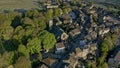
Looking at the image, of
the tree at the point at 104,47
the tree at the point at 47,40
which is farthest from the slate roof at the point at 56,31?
the tree at the point at 104,47

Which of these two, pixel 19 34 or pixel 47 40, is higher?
pixel 19 34

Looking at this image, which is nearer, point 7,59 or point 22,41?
point 7,59

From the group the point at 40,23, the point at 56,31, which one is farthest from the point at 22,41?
the point at 40,23

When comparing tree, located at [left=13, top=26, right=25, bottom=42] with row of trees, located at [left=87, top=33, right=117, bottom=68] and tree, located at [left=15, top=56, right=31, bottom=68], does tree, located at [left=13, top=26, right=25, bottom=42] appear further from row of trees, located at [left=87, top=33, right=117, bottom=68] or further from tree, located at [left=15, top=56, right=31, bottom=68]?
row of trees, located at [left=87, top=33, right=117, bottom=68]

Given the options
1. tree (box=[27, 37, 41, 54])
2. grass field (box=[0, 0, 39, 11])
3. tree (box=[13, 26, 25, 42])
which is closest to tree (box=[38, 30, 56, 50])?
tree (box=[27, 37, 41, 54])

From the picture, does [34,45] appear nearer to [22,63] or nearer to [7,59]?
[7,59]

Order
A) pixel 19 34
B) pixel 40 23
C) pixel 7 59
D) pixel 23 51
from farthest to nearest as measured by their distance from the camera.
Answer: pixel 40 23
pixel 19 34
pixel 23 51
pixel 7 59

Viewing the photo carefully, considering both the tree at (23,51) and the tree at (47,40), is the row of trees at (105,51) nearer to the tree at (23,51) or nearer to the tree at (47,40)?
the tree at (47,40)
